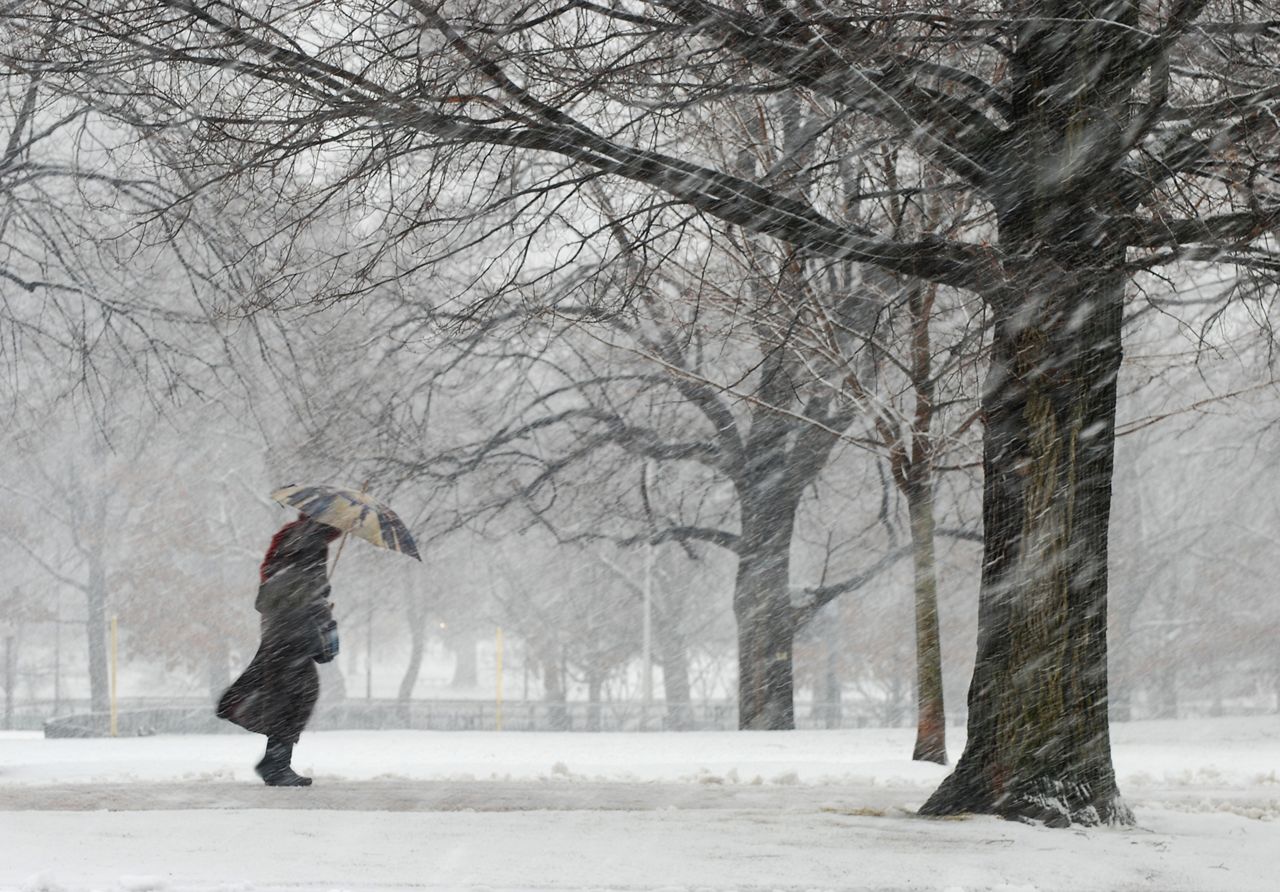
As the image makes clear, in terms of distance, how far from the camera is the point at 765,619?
1870 cm

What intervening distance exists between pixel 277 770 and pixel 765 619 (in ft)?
34.3

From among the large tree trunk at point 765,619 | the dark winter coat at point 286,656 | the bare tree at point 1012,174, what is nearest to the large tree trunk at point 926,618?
the bare tree at point 1012,174

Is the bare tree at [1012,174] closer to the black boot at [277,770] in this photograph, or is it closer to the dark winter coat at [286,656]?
the dark winter coat at [286,656]

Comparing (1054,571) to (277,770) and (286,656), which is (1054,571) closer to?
(286,656)

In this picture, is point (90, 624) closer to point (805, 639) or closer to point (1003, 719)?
point (805, 639)

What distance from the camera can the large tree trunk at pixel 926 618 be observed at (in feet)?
41.3

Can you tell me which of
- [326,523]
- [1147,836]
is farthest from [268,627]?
[1147,836]

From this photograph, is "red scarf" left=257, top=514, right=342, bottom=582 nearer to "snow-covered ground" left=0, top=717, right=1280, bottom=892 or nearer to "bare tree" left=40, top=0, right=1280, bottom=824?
"snow-covered ground" left=0, top=717, right=1280, bottom=892

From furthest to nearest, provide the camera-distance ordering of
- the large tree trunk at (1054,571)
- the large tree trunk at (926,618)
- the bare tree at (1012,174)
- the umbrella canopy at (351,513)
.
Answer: the large tree trunk at (926,618) → the umbrella canopy at (351,513) → the large tree trunk at (1054,571) → the bare tree at (1012,174)

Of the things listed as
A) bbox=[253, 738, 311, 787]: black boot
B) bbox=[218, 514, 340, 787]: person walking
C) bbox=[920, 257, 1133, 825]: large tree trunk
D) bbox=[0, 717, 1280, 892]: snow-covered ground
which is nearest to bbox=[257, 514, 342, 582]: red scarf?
bbox=[218, 514, 340, 787]: person walking

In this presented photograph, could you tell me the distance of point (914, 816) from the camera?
7398 mm

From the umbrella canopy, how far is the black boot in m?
1.41

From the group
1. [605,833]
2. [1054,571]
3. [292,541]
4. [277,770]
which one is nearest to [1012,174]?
[1054,571]

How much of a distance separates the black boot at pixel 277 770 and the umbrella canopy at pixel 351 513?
1.41 metres
